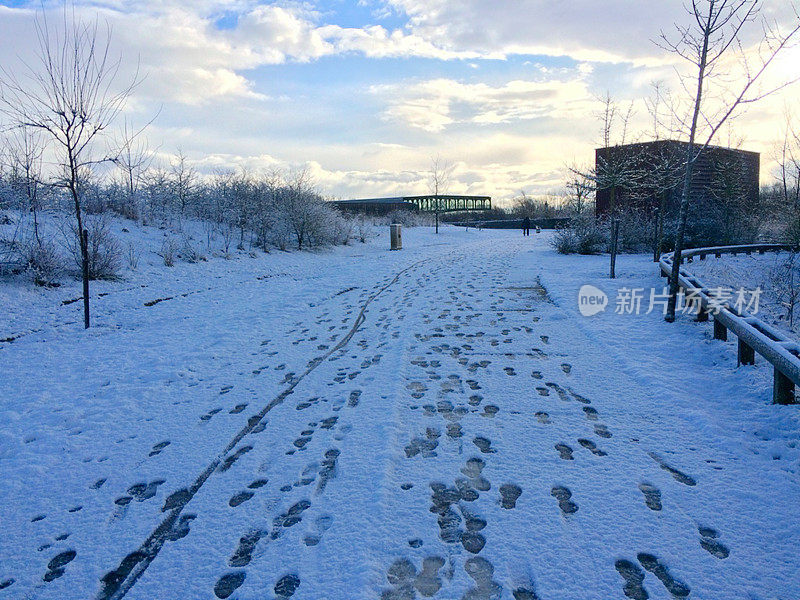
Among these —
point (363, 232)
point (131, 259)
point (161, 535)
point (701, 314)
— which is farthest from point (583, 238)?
point (161, 535)

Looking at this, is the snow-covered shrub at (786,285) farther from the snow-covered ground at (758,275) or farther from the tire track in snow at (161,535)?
the tire track in snow at (161,535)

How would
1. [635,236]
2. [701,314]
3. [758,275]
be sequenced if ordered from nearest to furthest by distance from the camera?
[701,314], [758,275], [635,236]

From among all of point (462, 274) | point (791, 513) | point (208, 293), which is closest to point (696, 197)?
point (462, 274)

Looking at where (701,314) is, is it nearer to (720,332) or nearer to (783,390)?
(720,332)

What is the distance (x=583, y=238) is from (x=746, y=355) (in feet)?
50.6

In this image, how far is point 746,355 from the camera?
545cm

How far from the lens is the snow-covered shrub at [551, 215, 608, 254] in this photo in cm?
2011

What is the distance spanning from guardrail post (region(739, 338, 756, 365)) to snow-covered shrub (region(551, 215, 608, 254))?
601 inches

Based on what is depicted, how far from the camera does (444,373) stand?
549 cm

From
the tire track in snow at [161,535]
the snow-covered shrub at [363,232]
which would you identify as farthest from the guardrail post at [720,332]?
the snow-covered shrub at [363,232]

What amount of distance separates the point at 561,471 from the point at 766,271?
661 inches

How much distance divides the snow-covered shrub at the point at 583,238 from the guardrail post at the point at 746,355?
15264 mm

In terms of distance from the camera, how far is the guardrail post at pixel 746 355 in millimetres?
5434

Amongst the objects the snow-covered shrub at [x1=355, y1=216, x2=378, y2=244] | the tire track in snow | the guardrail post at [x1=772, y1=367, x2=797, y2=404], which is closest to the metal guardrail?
the guardrail post at [x1=772, y1=367, x2=797, y2=404]
